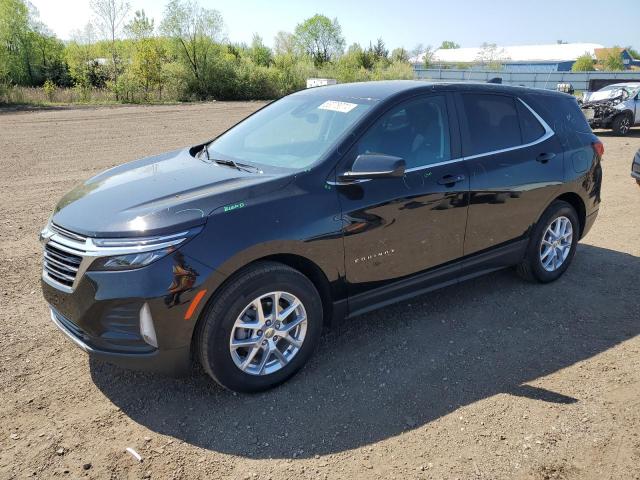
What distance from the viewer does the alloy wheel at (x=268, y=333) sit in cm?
319

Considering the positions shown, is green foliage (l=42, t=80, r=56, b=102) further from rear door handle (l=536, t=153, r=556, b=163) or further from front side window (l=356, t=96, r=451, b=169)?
rear door handle (l=536, t=153, r=556, b=163)

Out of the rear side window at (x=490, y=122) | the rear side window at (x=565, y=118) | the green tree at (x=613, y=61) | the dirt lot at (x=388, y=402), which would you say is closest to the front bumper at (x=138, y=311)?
the dirt lot at (x=388, y=402)

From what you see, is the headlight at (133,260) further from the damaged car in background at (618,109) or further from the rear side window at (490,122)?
the damaged car in background at (618,109)

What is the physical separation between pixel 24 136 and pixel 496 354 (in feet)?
51.8

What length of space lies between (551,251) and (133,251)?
12.7ft

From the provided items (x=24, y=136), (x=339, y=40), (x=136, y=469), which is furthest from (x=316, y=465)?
(x=339, y=40)

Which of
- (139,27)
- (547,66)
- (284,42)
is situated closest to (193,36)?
(139,27)

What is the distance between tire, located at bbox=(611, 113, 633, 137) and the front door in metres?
15.7

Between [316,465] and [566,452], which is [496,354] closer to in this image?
[566,452]

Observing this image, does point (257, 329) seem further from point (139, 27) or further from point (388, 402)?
point (139, 27)

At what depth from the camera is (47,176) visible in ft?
32.1

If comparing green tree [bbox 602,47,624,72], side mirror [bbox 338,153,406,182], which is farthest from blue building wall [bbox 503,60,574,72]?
side mirror [bbox 338,153,406,182]

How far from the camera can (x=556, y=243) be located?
5023 mm

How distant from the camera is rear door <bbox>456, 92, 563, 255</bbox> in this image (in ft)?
13.8
